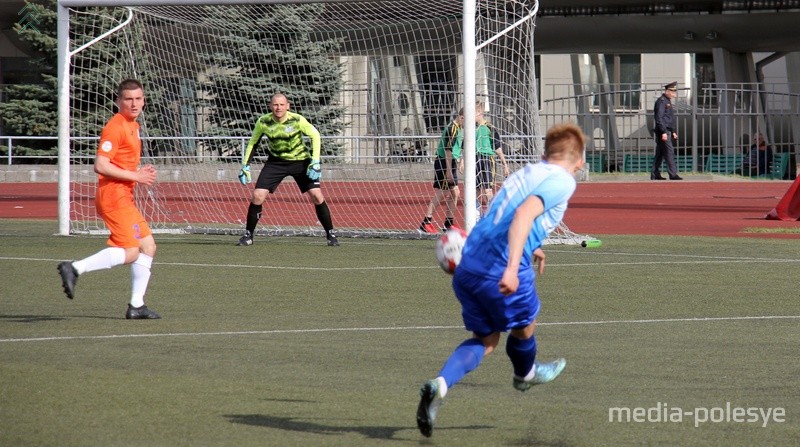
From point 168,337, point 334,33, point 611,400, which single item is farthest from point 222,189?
point 611,400

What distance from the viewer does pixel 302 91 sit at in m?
27.3

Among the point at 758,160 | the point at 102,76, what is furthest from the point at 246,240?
the point at 758,160

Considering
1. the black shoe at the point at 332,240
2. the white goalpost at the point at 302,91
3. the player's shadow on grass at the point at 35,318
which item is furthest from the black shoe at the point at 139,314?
the black shoe at the point at 332,240

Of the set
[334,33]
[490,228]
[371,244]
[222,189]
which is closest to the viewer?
[490,228]

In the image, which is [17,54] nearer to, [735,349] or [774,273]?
[774,273]

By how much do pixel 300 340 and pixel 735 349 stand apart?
2849 mm

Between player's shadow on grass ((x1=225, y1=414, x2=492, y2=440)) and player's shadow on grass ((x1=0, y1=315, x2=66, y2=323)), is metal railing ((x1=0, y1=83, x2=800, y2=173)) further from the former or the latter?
player's shadow on grass ((x1=225, y1=414, x2=492, y2=440))

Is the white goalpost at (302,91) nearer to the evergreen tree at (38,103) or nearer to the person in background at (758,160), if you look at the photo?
the evergreen tree at (38,103)

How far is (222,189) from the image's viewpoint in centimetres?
2620

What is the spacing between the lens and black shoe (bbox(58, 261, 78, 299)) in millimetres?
9141

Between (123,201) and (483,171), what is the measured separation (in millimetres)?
7925

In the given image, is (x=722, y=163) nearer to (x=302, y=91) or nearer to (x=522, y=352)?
(x=302, y=91)

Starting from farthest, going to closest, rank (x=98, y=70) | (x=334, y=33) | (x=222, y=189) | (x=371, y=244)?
1. (x=222, y=189)
2. (x=334, y=33)
3. (x=98, y=70)
4. (x=371, y=244)

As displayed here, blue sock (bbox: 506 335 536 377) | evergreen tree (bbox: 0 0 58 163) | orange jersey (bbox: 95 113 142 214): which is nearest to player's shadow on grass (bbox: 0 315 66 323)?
orange jersey (bbox: 95 113 142 214)
